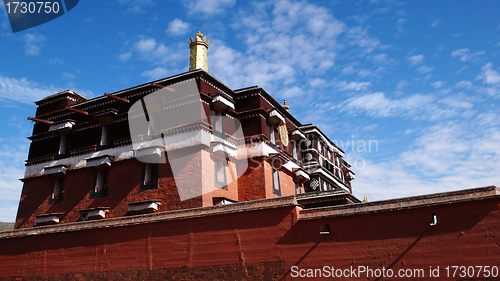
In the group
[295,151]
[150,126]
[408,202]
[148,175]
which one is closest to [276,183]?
[295,151]

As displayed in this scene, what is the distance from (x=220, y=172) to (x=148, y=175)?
3.87 meters

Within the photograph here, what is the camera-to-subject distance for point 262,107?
24500 mm

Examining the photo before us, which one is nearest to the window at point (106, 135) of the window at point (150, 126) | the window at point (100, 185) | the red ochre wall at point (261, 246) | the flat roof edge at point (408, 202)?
the window at point (100, 185)

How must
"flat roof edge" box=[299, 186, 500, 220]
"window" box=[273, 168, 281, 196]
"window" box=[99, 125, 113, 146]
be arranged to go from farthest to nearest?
"window" box=[99, 125, 113, 146]
"window" box=[273, 168, 281, 196]
"flat roof edge" box=[299, 186, 500, 220]

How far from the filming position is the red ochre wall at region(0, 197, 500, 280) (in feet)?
39.1

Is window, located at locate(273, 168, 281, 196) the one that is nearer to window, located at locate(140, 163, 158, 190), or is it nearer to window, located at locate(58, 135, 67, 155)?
window, located at locate(140, 163, 158, 190)

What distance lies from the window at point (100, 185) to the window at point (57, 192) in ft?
8.78

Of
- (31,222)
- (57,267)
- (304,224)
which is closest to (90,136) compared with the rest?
(31,222)

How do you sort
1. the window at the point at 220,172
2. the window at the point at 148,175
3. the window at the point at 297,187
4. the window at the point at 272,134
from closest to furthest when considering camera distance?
the window at the point at 220,172 < the window at the point at 148,175 < the window at the point at 272,134 < the window at the point at 297,187

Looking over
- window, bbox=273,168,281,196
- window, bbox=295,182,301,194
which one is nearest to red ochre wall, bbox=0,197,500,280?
window, bbox=273,168,281,196

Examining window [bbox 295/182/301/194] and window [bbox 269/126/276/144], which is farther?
window [bbox 295/182/301/194]

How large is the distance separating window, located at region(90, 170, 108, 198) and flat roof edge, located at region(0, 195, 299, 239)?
5.05 m

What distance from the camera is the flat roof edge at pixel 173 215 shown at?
14.4 m

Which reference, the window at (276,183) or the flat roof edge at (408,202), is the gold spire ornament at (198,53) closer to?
the window at (276,183)
